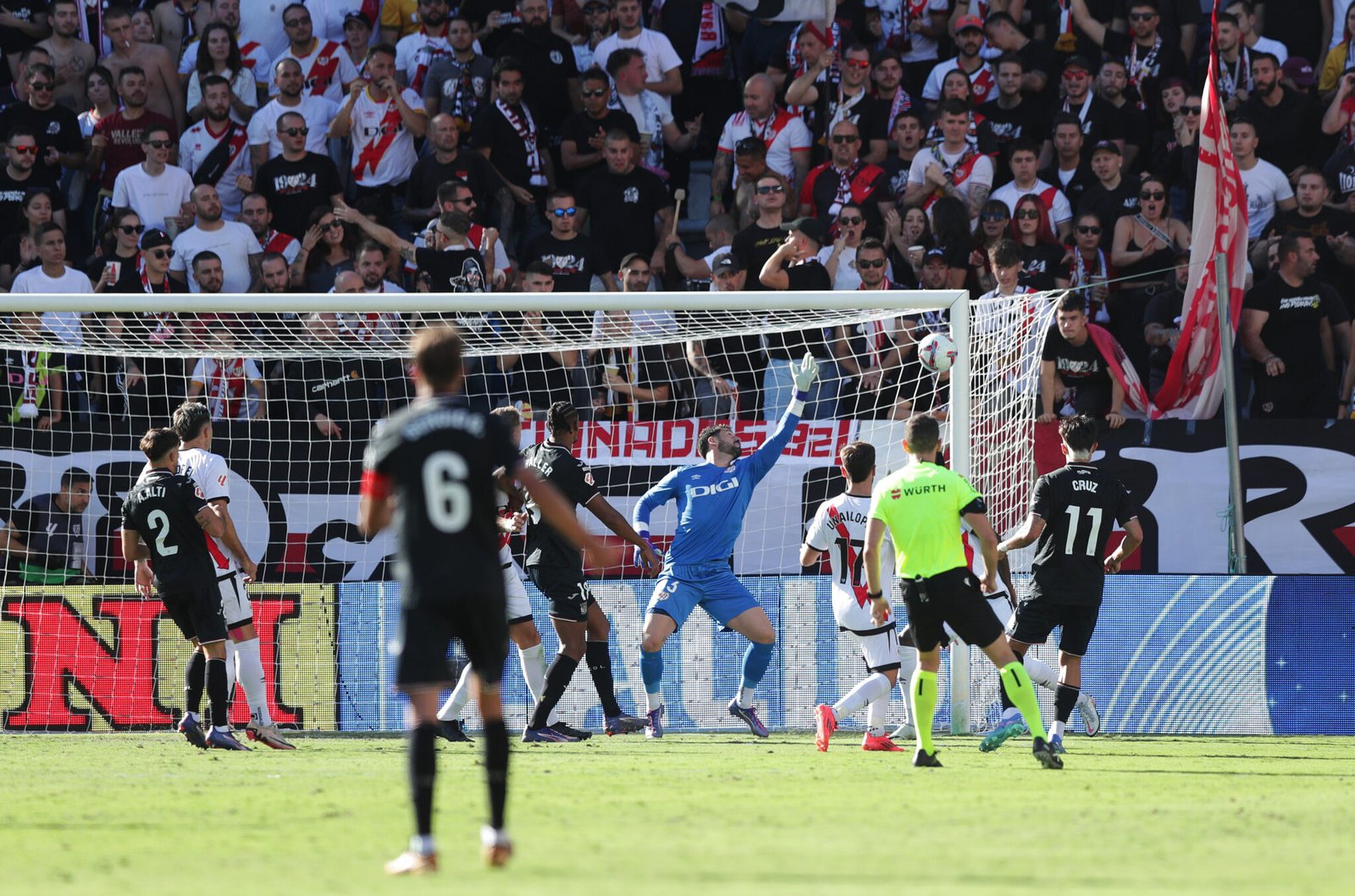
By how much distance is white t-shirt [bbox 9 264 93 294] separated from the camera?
15.4m

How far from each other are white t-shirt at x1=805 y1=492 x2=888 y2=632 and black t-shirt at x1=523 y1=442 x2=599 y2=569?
5.09 feet

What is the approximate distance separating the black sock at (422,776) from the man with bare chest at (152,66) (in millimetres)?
13668

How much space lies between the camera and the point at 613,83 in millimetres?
16984

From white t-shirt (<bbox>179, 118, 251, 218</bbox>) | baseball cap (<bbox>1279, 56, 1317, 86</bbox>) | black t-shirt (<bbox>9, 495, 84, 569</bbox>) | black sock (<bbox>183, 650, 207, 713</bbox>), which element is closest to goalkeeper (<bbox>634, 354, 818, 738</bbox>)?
black sock (<bbox>183, 650, 207, 713</bbox>)

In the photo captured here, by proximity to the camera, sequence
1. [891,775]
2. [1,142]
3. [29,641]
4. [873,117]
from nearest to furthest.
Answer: [891,775]
[29,641]
[873,117]
[1,142]

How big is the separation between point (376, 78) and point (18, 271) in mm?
4026

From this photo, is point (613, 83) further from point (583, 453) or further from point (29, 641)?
point (29, 641)

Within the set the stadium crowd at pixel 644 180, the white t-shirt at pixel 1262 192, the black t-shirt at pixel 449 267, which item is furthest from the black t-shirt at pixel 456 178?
the white t-shirt at pixel 1262 192

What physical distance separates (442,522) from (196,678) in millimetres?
5472

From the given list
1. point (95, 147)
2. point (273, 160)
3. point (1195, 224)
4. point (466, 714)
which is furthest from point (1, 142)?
point (1195, 224)

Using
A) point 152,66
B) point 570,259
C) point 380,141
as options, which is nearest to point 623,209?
point 570,259

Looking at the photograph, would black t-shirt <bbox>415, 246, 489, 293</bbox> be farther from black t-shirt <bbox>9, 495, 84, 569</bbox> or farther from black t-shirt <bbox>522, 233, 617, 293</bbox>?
black t-shirt <bbox>9, 495, 84, 569</bbox>

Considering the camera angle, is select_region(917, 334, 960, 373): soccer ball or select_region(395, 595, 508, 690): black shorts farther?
select_region(917, 334, 960, 373): soccer ball

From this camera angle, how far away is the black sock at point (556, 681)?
11.0m
